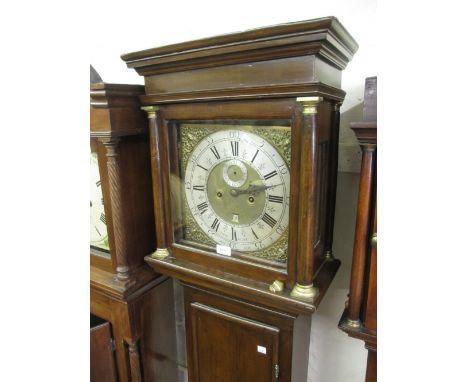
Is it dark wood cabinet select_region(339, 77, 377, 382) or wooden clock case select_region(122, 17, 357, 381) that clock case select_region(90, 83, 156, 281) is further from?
dark wood cabinet select_region(339, 77, 377, 382)

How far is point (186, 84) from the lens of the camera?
0.76m

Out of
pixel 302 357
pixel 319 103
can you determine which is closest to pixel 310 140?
pixel 319 103

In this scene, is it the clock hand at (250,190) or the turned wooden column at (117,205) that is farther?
the turned wooden column at (117,205)

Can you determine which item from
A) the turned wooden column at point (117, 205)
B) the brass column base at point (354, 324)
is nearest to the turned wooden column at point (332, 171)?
the brass column base at point (354, 324)

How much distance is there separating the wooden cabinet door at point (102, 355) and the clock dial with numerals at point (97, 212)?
0.28 m

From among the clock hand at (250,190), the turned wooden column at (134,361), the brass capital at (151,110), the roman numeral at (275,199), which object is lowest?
the turned wooden column at (134,361)

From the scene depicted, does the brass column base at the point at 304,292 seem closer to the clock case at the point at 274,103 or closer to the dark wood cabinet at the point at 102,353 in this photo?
the clock case at the point at 274,103

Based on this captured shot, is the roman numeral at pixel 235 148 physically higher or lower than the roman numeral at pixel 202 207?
higher

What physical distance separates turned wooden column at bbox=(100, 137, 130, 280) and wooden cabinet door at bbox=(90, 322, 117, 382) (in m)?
0.22

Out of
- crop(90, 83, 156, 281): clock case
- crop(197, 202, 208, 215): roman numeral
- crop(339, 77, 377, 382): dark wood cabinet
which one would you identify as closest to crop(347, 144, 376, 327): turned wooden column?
crop(339, 77, 377, 382): dark wood cabinet

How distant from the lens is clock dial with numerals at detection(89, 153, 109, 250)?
3.07ft

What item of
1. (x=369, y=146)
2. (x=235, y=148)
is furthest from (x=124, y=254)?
(x=369, y=146)

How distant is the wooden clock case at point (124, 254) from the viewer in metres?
0.85

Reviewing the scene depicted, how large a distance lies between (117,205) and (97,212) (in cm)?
12
